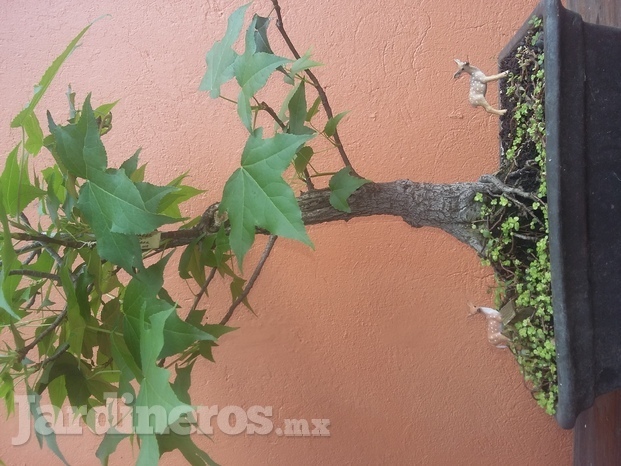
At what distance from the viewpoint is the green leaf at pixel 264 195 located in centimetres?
43

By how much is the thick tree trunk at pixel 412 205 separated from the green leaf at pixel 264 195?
0.50ft

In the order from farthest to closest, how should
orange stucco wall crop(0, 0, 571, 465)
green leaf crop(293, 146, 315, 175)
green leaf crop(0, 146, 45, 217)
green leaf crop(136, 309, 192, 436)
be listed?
orange stucco wall crop(0, 0, 571, 465), green leaf crop(293, 146, 315, 175), green leaf crop(0, 146, 45, 217), green leaf crop(136, 309, 192, 436)

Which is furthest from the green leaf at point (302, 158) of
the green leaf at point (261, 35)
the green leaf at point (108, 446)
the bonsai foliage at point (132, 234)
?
the green leaf at point (108, 446)

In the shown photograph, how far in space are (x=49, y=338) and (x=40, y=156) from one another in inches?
17.7

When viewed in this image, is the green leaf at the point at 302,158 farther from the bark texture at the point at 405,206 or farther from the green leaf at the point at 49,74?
the green leaf at the point at 49,74

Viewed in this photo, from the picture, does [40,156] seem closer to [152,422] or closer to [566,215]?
[152,422]

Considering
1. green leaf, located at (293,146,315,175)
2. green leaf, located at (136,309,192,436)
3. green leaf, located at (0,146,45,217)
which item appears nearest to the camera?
green leaf, located at (136,309,192,436)

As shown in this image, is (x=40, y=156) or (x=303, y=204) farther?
(x=40, y=156)

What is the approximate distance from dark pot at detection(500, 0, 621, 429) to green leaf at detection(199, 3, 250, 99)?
0.95ft

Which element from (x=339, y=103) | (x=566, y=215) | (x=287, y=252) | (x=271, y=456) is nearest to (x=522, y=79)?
(x=566, y=215)

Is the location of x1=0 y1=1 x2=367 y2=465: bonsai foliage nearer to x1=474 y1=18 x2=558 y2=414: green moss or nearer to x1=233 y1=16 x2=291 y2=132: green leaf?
x1=233 y1=16 x2=291 y2=132: green leaf

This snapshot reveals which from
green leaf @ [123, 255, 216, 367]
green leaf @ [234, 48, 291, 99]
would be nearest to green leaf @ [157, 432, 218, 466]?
green leaf @ [123, 255, 216, 367]

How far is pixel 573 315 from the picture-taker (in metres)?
0.46

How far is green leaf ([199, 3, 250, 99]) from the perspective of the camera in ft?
1.71
